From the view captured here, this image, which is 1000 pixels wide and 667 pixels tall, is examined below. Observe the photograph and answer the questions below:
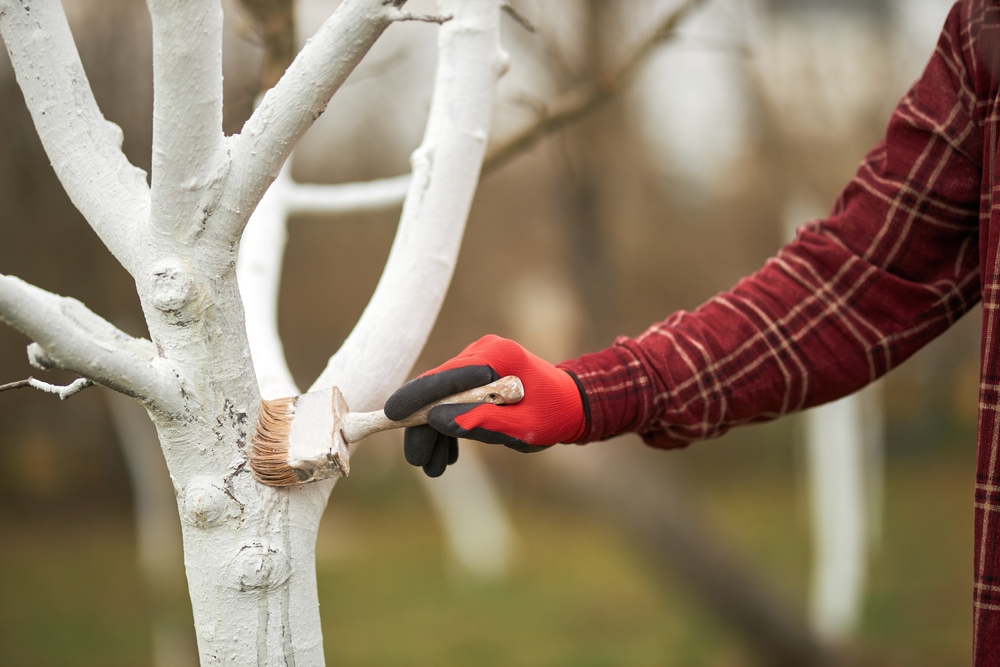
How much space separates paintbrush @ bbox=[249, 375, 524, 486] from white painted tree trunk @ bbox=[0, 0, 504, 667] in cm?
3

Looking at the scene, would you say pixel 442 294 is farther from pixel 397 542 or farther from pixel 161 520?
pixel 397 542

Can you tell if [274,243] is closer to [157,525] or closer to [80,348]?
[80,348]

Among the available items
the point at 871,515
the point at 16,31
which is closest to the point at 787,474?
the point at 871,515

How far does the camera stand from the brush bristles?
0.88m

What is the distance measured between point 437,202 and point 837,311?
2.17 feet

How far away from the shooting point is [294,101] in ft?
2.72

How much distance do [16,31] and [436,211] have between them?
0.56 meters

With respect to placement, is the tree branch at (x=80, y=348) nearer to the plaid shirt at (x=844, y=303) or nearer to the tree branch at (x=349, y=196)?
the plaid shirt at (x=844, y=303)

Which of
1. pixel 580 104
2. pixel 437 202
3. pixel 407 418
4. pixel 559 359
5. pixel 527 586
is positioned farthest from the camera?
pixel 527 586

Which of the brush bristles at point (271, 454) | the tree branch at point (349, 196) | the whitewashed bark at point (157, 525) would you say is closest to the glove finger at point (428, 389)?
the brush bristles at point (271, 454)

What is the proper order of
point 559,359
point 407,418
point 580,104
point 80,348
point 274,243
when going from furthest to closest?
point 559,359 < point 580,104 < point 274,243 < point 407,418 < point 80,348

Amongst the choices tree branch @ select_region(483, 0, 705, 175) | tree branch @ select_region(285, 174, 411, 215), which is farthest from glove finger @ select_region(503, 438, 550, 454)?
tree branch @ select_region(483, 0, 705, 175)

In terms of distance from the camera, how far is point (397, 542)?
5.69 meters

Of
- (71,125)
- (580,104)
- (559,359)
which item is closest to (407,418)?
(71,125)
